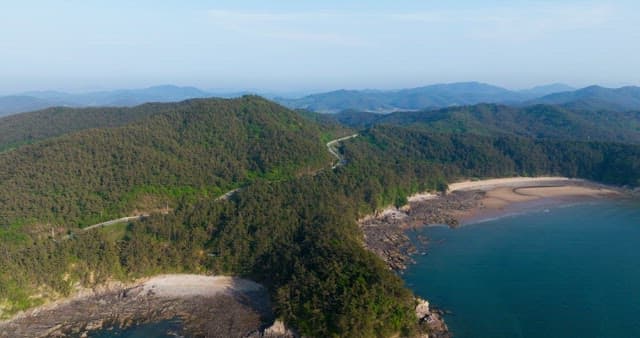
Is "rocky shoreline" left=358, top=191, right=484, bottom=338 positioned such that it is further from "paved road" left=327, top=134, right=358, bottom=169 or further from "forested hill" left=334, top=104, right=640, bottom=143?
"forested hill" left=334, top=104, right=640, bottom=143

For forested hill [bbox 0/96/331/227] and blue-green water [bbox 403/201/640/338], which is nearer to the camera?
blue-green water [bbox 403/201/640/338]

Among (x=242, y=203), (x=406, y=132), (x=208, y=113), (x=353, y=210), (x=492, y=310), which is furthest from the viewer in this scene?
(x=406, y=132)

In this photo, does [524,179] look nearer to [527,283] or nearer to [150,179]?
[527,283]

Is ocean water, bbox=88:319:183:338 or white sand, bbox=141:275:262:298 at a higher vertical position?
white sand, bbox=141:275:262:298

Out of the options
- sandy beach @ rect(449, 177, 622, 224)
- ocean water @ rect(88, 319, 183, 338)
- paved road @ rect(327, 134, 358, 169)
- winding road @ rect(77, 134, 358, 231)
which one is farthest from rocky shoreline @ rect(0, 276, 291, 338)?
paved road @ rect(327, 134, 358, 169)

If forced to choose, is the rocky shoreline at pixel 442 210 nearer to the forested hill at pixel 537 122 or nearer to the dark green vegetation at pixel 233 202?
the dark green vegetation at pixel 233 202

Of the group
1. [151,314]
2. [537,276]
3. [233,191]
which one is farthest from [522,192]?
[151,314]

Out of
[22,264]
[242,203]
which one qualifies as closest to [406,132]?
[242,203]
